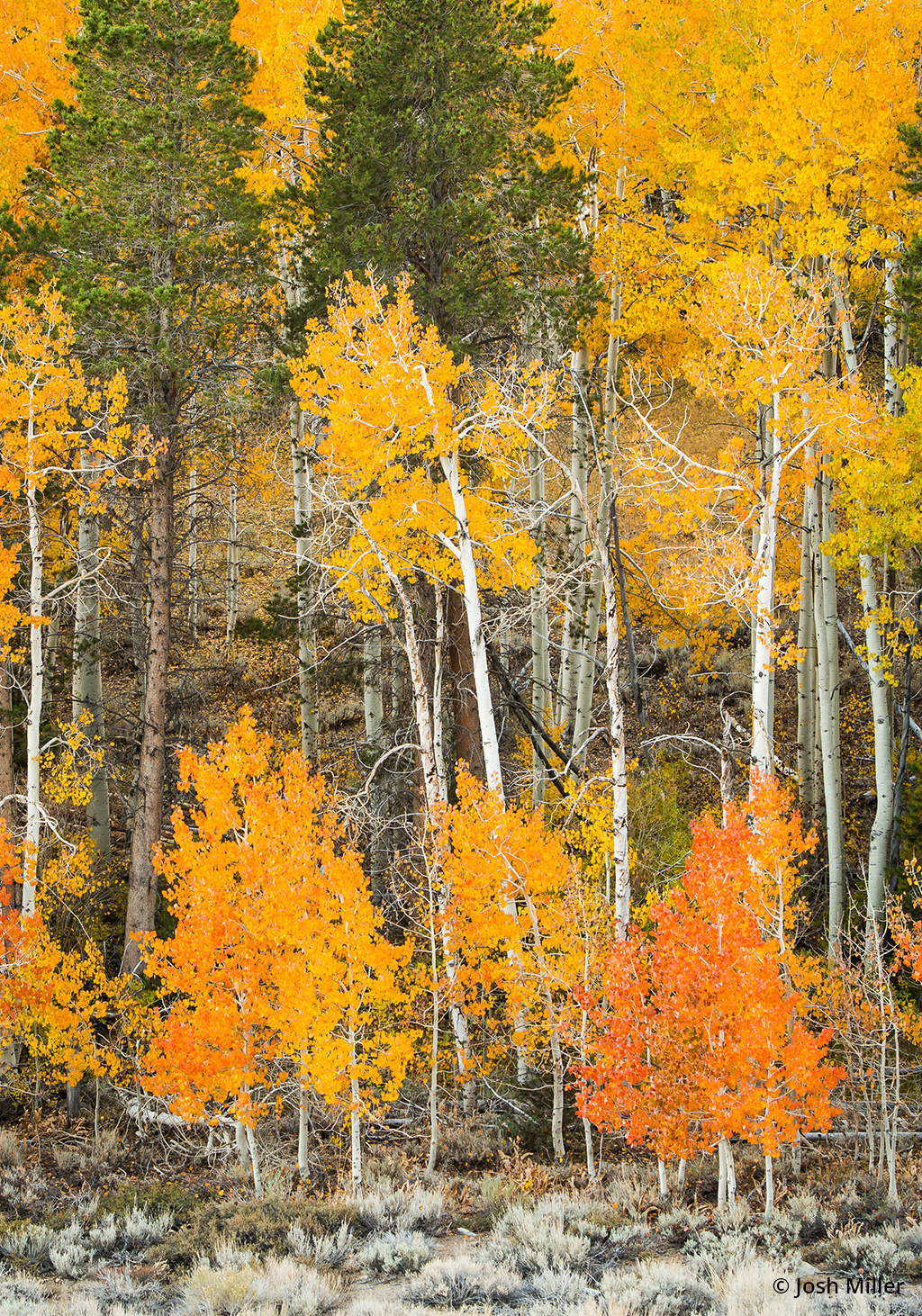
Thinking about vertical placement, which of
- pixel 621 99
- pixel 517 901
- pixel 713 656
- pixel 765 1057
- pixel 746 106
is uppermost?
pixel 621 99

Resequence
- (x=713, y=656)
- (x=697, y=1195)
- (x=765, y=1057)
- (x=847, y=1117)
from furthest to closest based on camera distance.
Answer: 1. (x=713, y=656)
2. (x=847, y=1117)
3. (x=697, y=1195)
4. (x=765, y=1057)

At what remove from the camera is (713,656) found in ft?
68.6

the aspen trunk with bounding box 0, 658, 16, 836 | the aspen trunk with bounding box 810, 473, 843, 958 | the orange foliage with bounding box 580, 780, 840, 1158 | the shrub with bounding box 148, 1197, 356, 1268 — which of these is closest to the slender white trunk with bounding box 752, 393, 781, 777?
the orange foliage with bounding box 580, 780, 840, 1158

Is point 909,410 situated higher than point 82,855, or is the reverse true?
point 909,410

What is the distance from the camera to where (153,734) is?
1329 centimetres

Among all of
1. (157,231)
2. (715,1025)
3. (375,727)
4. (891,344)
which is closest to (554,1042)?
(715,1025)

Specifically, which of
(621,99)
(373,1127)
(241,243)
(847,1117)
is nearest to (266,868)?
(373,1127)

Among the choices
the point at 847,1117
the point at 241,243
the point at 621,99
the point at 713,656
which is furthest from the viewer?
the point at 713,656

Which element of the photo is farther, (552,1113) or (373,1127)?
(373,1127)

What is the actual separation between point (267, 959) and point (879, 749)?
24.7 feet

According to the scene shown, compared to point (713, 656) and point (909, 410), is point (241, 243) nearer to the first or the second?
point (909, 410)

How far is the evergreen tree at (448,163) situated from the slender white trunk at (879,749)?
4.67 m

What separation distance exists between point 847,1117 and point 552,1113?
306 cm

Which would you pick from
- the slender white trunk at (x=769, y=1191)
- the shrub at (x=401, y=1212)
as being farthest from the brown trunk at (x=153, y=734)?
the slender white trunk at (x=769, y=1191)
